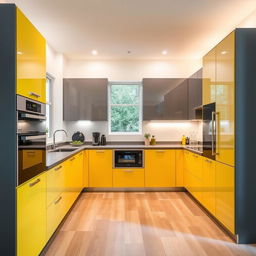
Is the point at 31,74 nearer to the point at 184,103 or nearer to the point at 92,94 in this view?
the point at 92,94

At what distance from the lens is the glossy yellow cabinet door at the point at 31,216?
1568 mm

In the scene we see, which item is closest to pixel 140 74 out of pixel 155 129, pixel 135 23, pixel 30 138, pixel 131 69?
pixel 131 69

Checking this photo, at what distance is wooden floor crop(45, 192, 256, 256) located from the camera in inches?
86.0

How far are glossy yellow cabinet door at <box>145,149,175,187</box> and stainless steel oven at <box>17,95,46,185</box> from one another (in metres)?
2.55

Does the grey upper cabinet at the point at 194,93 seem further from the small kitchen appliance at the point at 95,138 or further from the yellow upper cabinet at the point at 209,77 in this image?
the small kitchen appliance at the point at 95,138

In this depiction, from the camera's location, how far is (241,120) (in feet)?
7.34

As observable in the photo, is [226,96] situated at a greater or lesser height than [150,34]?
lesser

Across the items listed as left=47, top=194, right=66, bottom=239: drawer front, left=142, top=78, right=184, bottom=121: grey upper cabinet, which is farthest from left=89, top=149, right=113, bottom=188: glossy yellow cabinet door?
left=47, top=194, right=66, bottom=239: drawer front

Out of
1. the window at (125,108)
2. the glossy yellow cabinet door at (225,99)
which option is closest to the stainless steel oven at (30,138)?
the glossy yellow cabinet door at (225,99)

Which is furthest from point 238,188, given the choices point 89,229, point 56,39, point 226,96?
point 56,39

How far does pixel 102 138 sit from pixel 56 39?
6.87 ft

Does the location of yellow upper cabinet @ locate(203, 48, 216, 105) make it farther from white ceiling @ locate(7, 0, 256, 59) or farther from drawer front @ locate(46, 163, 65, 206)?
drawer front @ locate(46, 163, 65, 206)

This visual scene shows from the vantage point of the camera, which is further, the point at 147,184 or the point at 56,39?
the point at 147,184

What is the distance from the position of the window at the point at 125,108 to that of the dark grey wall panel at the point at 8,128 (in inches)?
136
